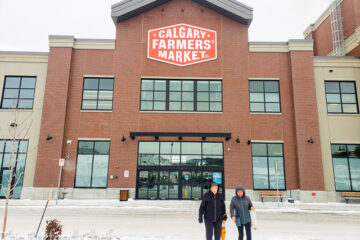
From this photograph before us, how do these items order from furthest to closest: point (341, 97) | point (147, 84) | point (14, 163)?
point (147, 84) < point (341, 97) < point (14, 163)

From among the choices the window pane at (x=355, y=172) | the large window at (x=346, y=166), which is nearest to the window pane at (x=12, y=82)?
the large window at (x=346, y=166)

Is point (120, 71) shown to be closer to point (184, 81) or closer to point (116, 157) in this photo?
point (184, 81)

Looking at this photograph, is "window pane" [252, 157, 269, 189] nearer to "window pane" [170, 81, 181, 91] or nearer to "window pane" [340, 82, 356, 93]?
"window pane" [170, 81, 181, 91]

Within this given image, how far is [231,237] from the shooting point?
9.27m

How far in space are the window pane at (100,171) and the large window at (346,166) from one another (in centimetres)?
1756

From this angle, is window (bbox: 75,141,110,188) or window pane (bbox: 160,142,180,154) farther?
window pane (bbox: 160,142,180,154)

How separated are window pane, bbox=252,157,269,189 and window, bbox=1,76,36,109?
727 inches

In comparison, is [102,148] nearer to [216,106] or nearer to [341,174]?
[216,106]

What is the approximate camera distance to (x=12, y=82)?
22.2 metres

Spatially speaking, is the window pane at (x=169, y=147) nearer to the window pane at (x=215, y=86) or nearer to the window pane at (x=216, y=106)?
the window pane at (x=216, y=106)

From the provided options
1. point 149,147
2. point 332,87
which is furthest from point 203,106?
point 332,87

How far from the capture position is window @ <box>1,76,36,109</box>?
71.5 feet

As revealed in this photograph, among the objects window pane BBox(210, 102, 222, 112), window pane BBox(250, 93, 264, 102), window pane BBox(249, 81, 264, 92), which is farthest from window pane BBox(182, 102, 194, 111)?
window pane BBox(249, 81, 264, 92)

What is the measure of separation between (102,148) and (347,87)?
20.4m
